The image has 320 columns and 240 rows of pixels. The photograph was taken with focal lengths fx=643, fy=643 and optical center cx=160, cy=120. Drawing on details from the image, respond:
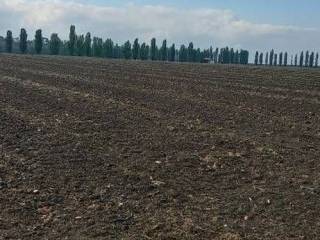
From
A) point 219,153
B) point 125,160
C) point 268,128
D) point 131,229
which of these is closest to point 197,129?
point 268,128

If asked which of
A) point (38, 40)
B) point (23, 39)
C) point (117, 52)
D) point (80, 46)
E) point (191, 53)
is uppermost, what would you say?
point (23, 39)

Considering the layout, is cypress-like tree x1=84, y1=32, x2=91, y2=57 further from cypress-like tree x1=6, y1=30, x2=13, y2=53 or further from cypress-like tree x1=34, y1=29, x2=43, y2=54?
cypress-like tree x1=6, y1=30, x2=13, y2=53

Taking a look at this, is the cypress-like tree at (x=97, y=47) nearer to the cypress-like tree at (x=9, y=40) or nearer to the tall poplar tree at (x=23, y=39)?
the tall poplar tree at (x=23, y=39)

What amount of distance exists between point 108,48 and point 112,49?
2950 mm

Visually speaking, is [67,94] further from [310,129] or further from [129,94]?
[310,129]

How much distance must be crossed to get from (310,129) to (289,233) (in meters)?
7.82

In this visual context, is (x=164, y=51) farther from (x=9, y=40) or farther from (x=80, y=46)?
(x=9, y=40)

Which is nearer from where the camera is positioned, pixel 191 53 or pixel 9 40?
pixel 9 40

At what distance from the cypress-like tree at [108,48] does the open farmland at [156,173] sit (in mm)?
121711

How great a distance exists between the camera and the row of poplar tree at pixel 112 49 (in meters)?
127

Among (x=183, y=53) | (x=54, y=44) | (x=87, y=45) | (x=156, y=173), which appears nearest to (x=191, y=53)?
(x=183, y=53)

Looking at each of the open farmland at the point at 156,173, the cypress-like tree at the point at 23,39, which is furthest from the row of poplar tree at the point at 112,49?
the open farmland at the point at 156,173

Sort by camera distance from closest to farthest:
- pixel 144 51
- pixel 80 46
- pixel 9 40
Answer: pixel 9 40, pixel 80 46, pixel 144 51

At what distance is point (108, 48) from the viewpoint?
13950cm
